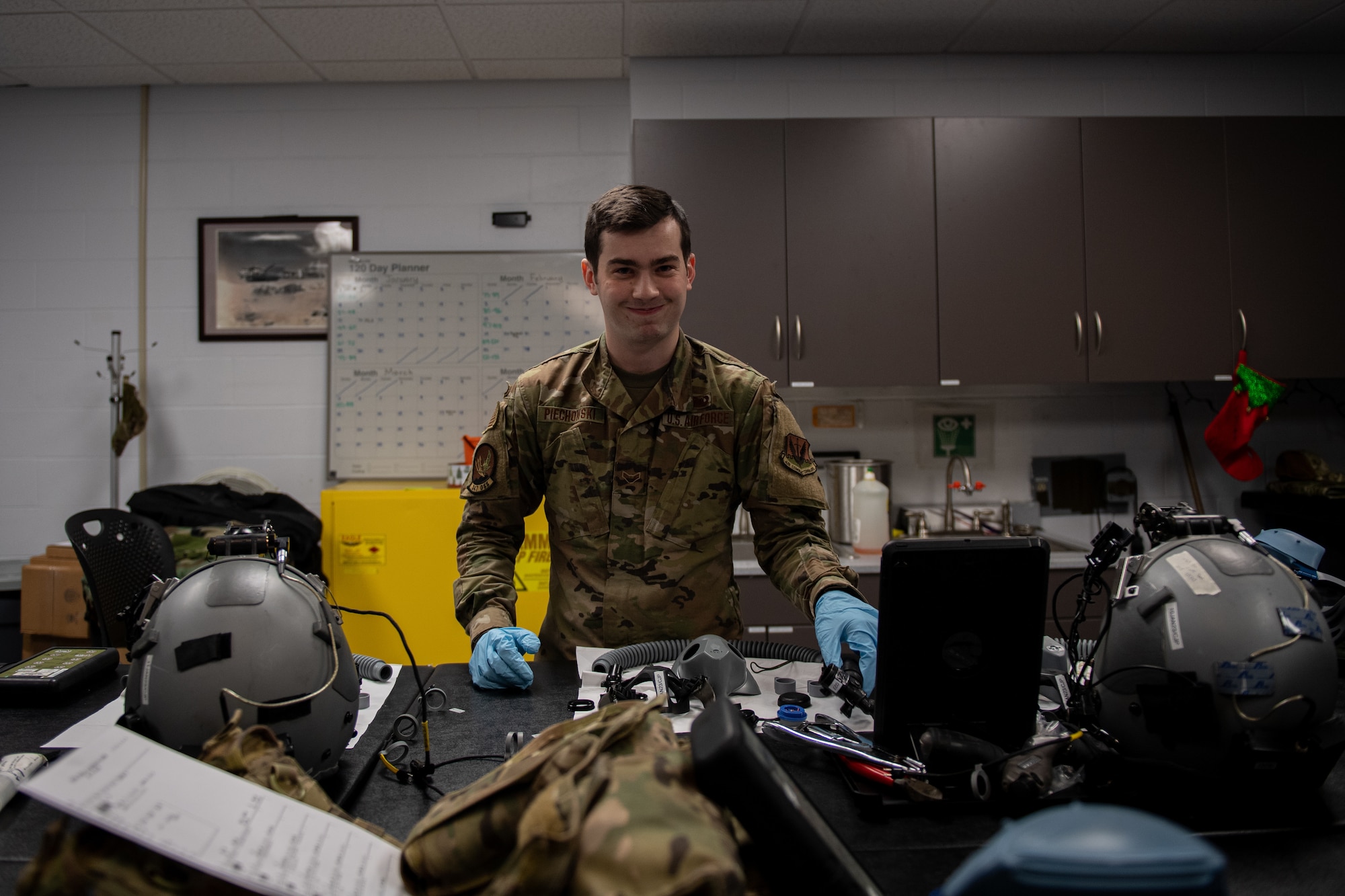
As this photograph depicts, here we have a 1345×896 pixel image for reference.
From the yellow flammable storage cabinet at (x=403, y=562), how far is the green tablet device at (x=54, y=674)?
4.15 ft

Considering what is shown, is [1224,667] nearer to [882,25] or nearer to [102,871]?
[102,871]

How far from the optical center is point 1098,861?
1.35 feet

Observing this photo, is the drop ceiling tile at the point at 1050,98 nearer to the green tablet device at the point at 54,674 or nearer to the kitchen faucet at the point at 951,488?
the kitchen faucet at the point at 951,488

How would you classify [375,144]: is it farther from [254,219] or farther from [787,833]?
[787,833]

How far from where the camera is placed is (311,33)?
8.56ft

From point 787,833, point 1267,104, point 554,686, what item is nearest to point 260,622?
point 554,686

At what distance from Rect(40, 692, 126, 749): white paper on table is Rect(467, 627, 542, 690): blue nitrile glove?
1.52ft

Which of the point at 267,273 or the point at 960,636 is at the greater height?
the point at 267,273

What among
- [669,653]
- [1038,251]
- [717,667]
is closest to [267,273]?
[669,653]

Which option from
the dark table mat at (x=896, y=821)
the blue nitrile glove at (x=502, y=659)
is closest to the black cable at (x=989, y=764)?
the dark table mat at (x=896, y=821)

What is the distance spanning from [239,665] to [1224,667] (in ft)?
3.41

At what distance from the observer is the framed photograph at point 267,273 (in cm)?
304

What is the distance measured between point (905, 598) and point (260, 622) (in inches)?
28.8

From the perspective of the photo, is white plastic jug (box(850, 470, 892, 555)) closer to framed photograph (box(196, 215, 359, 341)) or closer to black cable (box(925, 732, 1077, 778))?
black cable (box(925, 732, 1077, 778))
